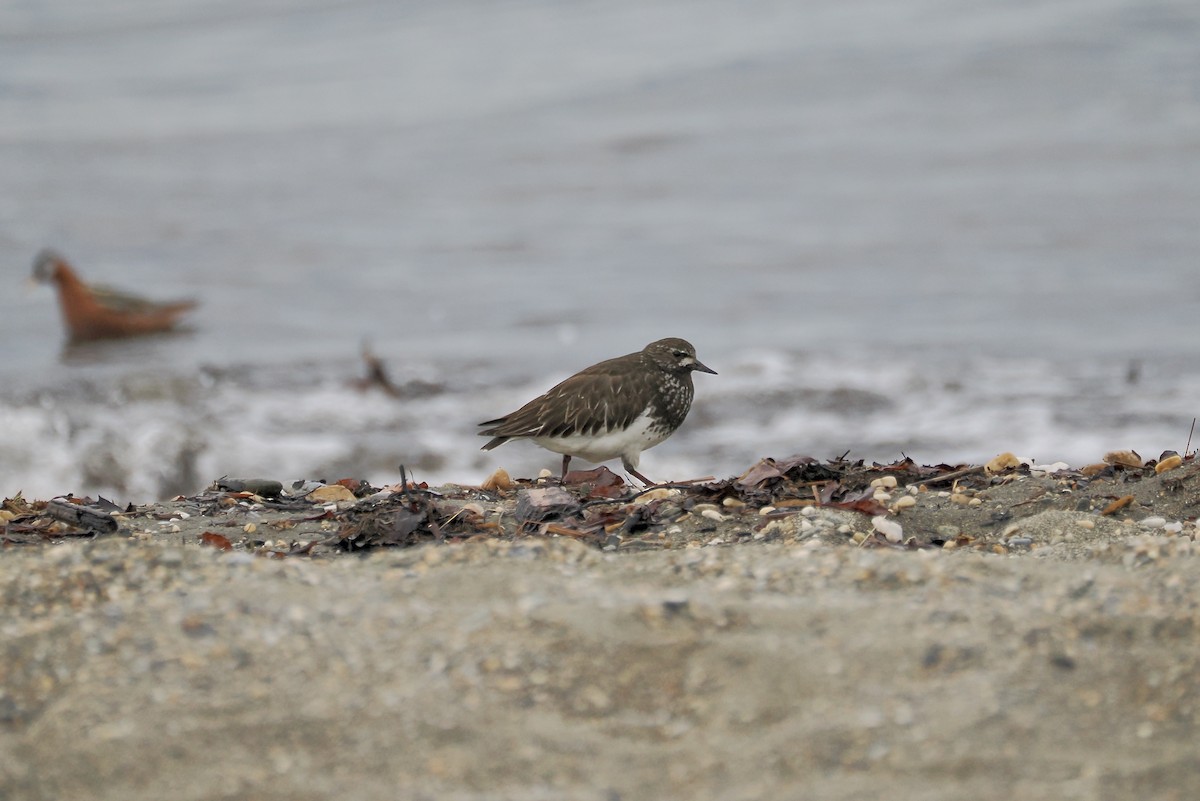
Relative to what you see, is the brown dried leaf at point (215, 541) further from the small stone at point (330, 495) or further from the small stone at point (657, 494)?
the small stone at point (657, 494)

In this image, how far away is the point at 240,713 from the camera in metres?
3.41

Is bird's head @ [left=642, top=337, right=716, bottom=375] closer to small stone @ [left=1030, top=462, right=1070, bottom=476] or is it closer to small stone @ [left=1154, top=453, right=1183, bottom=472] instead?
small stone @ [left=1030, top=462, right=1070, bottom=476]

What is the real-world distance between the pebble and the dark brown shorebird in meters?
1.53

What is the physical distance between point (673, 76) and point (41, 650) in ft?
73.0

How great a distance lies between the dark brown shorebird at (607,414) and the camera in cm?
668

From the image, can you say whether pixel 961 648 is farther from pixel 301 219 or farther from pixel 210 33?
pixel 210 33

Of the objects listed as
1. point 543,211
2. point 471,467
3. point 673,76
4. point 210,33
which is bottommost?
point 471,467

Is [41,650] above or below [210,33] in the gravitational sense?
below

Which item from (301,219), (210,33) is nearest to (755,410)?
(301,219)

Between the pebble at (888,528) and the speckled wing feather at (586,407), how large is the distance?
65.7 inches

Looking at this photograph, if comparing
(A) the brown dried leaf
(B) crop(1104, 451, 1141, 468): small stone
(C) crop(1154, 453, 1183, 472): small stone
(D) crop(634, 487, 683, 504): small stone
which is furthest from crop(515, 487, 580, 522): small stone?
(C) crop(1154, 453, 1183, 472): small stone

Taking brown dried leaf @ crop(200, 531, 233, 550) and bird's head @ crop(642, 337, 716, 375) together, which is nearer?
brown dried leaf @ crop(200, 531, 233, 550)

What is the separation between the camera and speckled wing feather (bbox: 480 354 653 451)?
21.9 ft

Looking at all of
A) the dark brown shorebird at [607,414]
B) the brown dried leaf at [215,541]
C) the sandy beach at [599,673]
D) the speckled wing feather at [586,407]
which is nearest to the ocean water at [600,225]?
the dark brown shorebird at [607,414]
